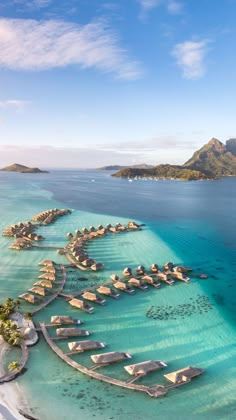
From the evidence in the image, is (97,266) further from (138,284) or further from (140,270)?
(138,284)

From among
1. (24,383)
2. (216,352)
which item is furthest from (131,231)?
(24,383)

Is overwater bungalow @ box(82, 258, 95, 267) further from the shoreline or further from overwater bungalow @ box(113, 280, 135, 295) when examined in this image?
the shoreline

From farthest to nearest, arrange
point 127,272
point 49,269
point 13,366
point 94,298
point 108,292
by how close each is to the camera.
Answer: point 127,272, point 49,269, point 108,292, point 94,298, point 13,366

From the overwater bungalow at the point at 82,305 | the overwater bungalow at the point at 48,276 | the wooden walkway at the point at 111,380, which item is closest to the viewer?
the wooden walkway at the point at 111,380

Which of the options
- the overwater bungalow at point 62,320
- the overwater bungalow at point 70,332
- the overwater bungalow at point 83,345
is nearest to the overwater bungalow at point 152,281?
the overwater bungalow at point 62,320

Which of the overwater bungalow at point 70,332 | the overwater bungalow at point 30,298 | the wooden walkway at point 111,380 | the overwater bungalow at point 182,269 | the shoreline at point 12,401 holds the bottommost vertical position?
the shoreline at point 12,401

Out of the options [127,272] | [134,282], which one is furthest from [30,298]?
[127,272]

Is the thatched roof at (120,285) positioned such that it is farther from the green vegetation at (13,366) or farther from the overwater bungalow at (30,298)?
the green vegetation at (13,366)
